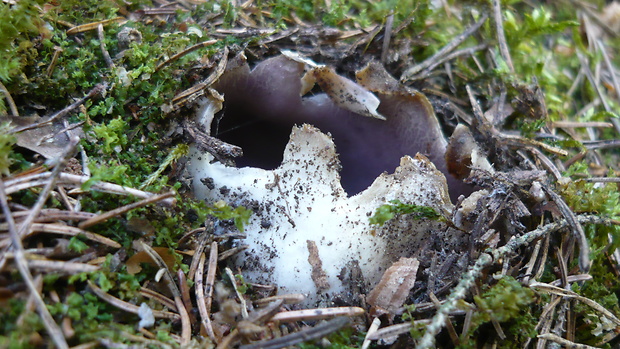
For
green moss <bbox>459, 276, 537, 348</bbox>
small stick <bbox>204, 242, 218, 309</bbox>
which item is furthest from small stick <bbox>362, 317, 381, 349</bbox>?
small stick <bbox>204, 242, 218, 309</bbox>

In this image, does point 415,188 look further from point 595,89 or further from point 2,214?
point 595,89

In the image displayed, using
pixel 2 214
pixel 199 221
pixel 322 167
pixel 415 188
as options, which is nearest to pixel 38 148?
pixel 2 214

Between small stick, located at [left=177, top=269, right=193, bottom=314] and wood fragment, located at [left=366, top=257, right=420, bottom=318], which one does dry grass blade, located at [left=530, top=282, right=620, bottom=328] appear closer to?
wood fragment, located at [left=366, top=257, right=420, bottom=318]

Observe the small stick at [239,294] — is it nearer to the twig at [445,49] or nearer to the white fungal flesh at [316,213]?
the white fungal flesh at [316,213]

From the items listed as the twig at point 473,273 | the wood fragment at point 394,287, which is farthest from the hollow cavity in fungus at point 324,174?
the twig at point 473,273

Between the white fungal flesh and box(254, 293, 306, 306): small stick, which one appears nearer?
box(254, 293, 306, 306): small stick

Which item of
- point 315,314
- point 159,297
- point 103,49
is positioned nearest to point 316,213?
point 315,314
